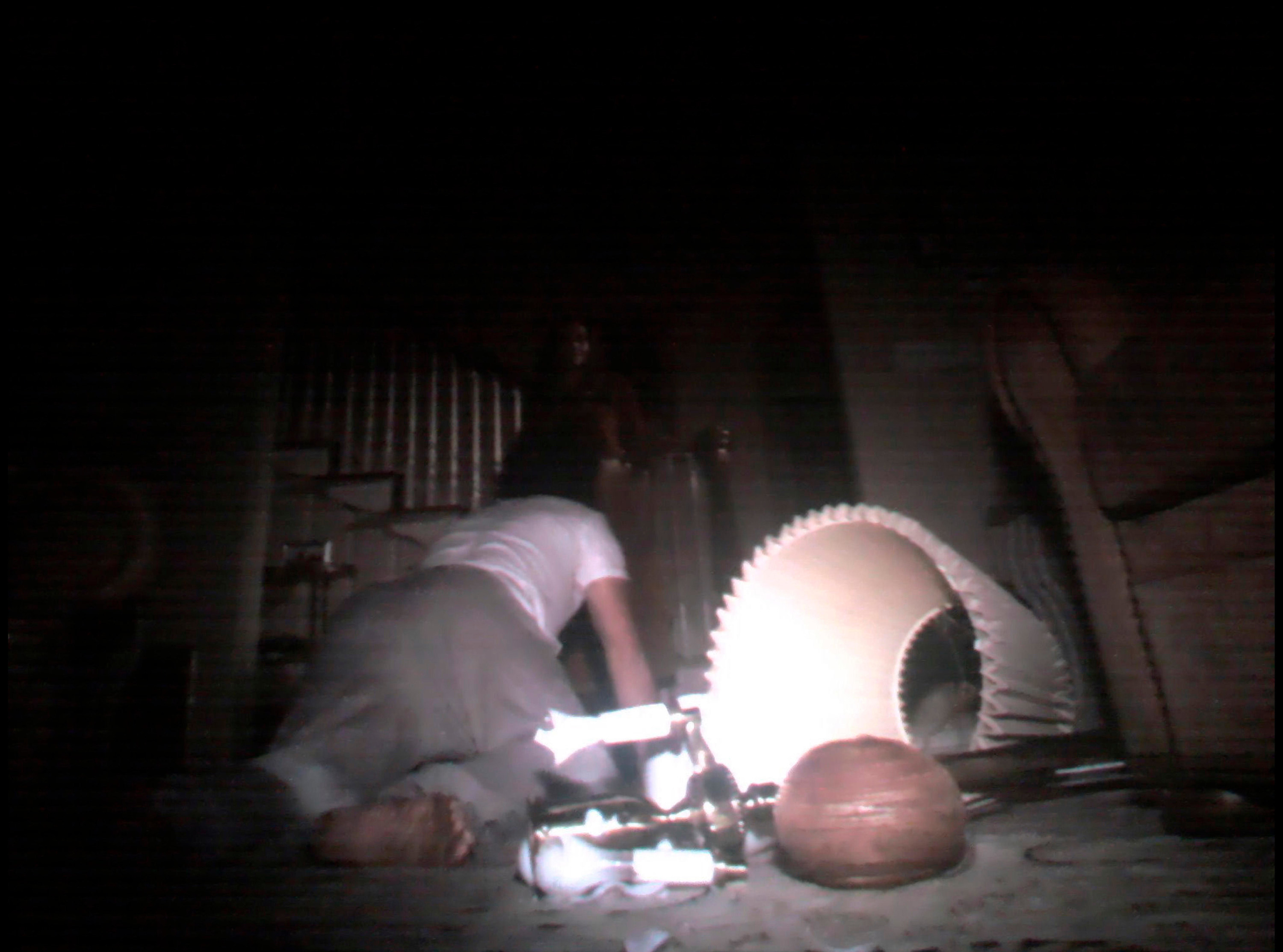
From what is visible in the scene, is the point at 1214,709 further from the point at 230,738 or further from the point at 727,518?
the point at 230,738

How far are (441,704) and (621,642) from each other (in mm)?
348

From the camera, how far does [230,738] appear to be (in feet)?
5.19

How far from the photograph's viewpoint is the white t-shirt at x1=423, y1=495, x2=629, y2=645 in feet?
3.49

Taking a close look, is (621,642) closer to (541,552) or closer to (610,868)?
(541,552)

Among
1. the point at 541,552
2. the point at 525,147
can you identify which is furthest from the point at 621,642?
the point at 525,147

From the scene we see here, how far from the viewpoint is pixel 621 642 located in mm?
1179

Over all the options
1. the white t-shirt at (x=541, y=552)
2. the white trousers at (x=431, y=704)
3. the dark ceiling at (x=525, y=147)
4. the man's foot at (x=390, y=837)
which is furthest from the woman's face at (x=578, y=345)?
the man's foot at (x=390, y=837)

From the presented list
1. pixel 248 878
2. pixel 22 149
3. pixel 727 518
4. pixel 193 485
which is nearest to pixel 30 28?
pixel 22 149

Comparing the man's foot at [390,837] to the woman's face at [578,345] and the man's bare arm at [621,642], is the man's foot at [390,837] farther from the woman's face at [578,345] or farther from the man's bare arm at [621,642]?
the woman's face at [578,345]

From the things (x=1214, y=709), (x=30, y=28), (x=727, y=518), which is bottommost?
(x=1214, y=709)

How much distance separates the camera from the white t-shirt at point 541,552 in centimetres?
106

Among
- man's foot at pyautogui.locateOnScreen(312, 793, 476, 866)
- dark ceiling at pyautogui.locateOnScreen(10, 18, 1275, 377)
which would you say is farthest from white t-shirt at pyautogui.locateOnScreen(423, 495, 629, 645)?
dark ceiling at pyautogui.locateOnScreen(10, 18, 1275, 377)

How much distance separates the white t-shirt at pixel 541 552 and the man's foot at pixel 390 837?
36 centimetres

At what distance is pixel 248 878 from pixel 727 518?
1.71 meters
